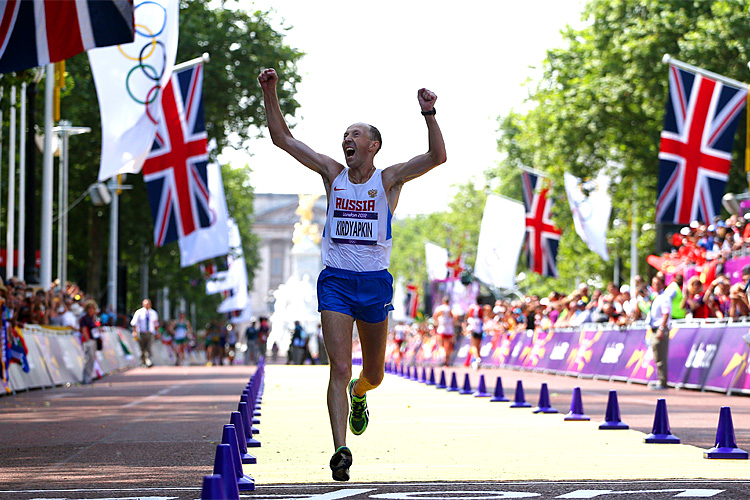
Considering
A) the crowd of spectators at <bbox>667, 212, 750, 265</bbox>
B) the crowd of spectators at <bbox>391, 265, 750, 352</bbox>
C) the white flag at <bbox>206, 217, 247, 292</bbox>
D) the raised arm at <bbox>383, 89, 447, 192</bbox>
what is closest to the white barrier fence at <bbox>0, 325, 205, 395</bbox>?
the crowd of spectators at <bbox>391, 265, 750, 352</bbox>

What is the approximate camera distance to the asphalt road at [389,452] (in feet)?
25.7

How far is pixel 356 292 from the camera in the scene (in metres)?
8.52

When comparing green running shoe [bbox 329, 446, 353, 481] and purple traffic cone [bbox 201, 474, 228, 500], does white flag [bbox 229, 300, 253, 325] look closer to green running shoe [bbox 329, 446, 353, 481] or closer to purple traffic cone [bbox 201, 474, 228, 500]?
green running shoe [bbox 329, 446, 353, 481]

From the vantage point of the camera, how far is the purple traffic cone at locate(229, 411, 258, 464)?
318 inches

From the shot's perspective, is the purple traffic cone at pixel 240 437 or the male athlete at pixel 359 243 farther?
the male athlete at pixel 359 243

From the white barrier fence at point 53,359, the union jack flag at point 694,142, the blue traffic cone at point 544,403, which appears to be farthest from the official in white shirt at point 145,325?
the blue traffic cone at point 544,403

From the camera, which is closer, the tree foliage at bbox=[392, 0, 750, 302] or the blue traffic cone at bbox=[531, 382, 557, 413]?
the blue traffic cone at bbox=[531, 382, 557, 413]

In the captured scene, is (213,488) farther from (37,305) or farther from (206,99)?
(206,99)

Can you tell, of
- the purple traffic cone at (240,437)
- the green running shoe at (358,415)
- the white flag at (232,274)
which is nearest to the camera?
the purple traffic cone at (240,437)

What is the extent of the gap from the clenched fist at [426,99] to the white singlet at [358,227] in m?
0.52

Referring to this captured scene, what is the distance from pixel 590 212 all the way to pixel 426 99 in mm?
32305

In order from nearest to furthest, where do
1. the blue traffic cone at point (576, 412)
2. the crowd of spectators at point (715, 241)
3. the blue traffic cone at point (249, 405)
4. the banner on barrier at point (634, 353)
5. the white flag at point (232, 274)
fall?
the blue traffic cone at point (249, 405) → the blue traffic cone at point (576, 412) → the banner on barrier at point (634, 353) → the crowd of spectators at point (715, 241) → the white flag at point (232, 274)

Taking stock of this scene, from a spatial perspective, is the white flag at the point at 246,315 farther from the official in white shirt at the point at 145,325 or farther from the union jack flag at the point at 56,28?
the union jack flag at the point at 56,28

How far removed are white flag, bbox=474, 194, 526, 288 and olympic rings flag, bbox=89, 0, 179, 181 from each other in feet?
72.7
